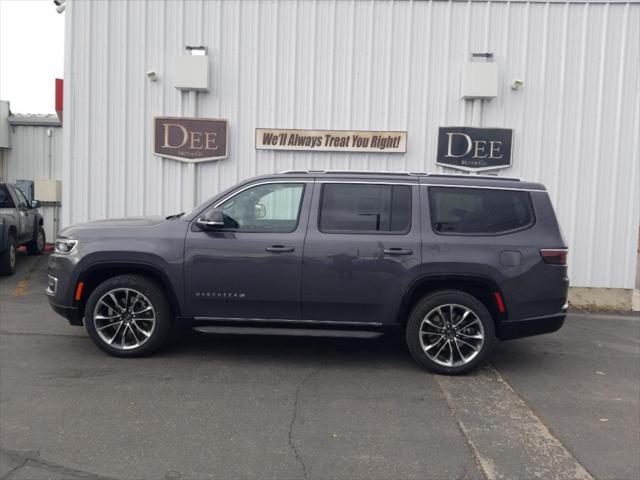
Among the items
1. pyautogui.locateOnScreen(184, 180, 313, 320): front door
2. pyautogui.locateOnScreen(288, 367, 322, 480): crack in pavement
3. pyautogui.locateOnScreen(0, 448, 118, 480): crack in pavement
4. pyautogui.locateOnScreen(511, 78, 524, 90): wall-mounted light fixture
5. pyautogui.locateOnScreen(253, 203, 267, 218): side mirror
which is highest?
pyautogui.locateOnScreen(511, 78, 524, 90): wall-mounted light fixture

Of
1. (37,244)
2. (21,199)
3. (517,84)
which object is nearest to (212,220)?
(517,84)

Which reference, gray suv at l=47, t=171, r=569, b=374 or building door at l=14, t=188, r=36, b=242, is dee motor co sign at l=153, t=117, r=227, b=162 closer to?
gray suv at l=47, t=171, r=569, b=374

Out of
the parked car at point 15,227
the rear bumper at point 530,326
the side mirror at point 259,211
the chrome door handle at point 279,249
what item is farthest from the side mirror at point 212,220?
the parked car at point 15,227

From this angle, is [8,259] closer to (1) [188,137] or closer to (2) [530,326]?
(1) [188,137]

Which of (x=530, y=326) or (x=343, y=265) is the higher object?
(x=343, y=265)

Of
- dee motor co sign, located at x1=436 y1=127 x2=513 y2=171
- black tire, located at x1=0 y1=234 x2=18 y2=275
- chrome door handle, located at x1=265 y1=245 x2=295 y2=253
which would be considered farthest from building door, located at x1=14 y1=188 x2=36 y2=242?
dee motor co sign, located at x1=436 y1=127 x2=513 y2=171

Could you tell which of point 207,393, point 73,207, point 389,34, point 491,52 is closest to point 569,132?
point 491,52

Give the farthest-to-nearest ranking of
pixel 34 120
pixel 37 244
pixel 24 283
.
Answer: pixel 34 120
pixel 37 244
pixel 24 283

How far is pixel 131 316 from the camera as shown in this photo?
6.23 meters

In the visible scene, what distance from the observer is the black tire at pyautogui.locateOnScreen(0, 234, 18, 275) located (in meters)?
11.2

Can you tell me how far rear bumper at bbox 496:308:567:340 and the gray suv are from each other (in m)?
0.01

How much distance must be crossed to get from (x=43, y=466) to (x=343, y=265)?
306cm

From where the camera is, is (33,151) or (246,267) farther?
(33,151)

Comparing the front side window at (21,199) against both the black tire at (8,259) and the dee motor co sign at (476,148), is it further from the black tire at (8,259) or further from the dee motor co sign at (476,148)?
the dee motor co sign at (476,148)
